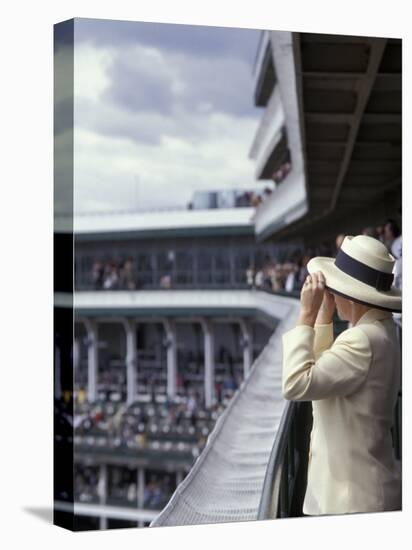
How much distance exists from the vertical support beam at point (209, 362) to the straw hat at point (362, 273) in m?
16.0

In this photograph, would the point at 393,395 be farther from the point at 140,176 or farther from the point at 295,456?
the point at 140,176

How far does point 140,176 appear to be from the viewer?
23.2 m

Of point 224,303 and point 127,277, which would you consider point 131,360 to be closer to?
point 127,277

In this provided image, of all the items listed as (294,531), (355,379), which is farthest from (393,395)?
(294,531)

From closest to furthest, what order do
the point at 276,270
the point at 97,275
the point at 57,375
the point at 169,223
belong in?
the point at 57,375 < the point at 276,270 < the point at 97,275 < the point at 169,223

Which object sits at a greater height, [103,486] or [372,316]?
[372,316]

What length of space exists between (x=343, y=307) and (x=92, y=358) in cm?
1937

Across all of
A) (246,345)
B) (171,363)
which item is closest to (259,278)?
(246,345)

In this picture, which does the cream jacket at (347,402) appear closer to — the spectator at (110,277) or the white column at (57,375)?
the white column at (57,375)

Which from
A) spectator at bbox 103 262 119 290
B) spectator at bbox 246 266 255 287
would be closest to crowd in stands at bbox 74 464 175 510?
spectator at bbox 103 262 119 290

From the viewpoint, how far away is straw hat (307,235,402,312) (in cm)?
422

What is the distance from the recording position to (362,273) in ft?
14.2

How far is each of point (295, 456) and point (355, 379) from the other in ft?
2.06

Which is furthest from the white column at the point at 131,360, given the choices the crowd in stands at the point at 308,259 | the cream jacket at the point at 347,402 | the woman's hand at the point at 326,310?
the woman's hand at the point at 326,310
